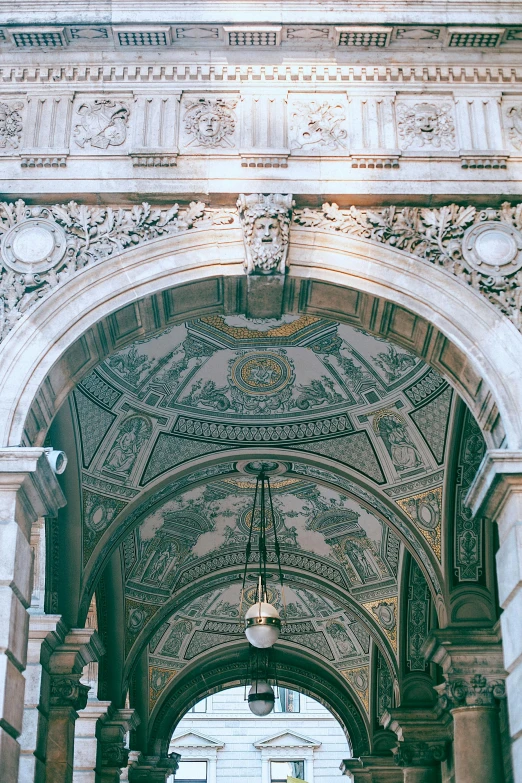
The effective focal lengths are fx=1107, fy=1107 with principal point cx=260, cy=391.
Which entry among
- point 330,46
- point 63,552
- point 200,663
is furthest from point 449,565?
point 200,663

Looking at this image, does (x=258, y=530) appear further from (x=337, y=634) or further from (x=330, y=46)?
(x=330, y=46)

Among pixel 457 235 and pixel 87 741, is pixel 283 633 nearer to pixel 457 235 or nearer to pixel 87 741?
pixel 87 741

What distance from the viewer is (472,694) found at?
10289 millimetres

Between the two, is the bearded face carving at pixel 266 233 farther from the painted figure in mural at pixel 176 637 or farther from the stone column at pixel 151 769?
the stone column at pixel 151 769

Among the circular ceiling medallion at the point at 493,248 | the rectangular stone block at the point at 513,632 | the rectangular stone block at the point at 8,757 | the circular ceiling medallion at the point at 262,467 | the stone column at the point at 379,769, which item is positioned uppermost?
the circular ceiling medallion at the point at 262,467

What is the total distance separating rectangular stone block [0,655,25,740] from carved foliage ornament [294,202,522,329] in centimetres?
344

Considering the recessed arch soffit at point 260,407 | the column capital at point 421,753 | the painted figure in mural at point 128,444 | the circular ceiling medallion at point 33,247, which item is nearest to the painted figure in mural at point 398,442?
the recessed arch soffit at point 260,407

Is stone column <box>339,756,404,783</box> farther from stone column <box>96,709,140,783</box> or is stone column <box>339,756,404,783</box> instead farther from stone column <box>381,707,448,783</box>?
stone column <box>96,709,140,783</box>

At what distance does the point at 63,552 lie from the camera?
37.5 feet

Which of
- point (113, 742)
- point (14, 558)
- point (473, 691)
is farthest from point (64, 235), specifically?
point (113, 742)

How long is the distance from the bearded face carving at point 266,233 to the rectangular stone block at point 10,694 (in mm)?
2952

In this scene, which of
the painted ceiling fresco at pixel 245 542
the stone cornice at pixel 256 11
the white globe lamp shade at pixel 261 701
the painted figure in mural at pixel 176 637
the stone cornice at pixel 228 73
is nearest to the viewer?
the stone cornice at pixel 256 11

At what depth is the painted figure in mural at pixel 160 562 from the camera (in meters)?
14.6

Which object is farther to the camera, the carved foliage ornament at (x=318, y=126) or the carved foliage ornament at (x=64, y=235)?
the carved foliage ornament at (x=318, y=126)
